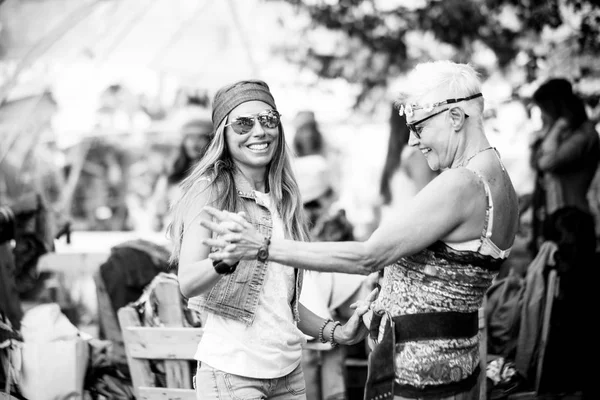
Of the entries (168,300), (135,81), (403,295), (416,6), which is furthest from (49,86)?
(403,295)

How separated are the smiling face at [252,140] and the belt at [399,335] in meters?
0.79

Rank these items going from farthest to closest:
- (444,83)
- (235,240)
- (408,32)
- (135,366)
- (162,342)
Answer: (408,32) → (135,366) → (162,342) → (444,83) → (235,240)

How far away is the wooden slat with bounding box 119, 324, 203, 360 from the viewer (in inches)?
153

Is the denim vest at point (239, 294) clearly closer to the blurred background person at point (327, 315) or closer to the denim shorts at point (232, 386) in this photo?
the denim shorts at point (232, 386)

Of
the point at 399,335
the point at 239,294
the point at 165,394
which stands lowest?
the point at 165,394

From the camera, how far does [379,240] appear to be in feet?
7.46

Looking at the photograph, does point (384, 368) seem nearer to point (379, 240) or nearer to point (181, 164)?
point (379, 240)

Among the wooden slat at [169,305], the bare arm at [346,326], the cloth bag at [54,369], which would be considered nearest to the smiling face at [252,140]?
the bare arm at [346,326]

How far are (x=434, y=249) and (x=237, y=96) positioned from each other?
0.96 m

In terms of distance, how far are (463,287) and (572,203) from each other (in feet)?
14.1

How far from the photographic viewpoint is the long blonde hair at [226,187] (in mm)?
2668

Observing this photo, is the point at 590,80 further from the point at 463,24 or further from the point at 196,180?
the point at 196,180

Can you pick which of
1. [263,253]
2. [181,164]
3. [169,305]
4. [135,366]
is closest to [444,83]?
[263,253]

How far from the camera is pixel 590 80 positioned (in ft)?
24.3
